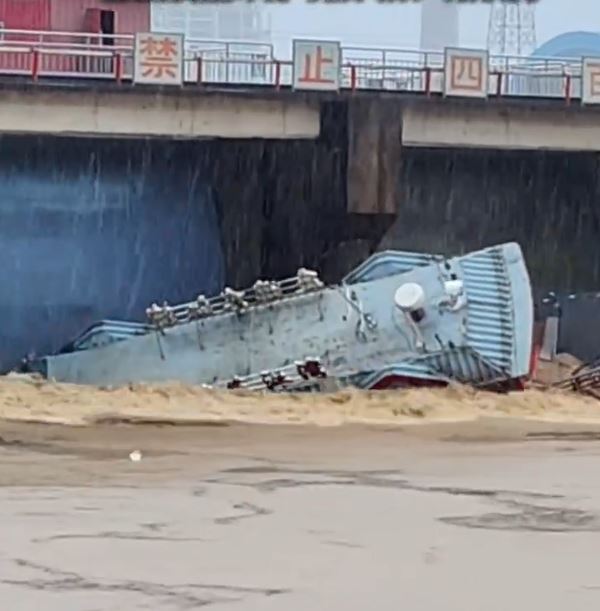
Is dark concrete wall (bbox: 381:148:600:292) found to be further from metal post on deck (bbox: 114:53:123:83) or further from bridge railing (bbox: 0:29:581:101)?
metal post on deck (bbox: 114:53:123:83)

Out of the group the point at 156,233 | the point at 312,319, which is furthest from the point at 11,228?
the point at 312,319

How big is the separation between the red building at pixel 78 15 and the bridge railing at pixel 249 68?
1.68m

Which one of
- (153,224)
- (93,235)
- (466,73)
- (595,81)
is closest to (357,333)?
(466,73)

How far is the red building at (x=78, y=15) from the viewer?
126 feet

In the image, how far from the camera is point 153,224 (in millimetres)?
35781

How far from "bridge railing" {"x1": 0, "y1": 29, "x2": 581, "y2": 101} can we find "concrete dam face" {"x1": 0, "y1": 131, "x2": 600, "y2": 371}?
64.6 inches

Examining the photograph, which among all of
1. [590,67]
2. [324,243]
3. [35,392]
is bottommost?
[35,392]

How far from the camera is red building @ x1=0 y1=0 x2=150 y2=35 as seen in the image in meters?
38.4

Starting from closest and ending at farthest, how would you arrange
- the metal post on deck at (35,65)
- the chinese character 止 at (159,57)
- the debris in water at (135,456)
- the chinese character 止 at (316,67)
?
the debris in water at (135,456), the metal post on deck at (35,65), the chinese character 止 at (159,57), the chinese character 止 at (316,67)

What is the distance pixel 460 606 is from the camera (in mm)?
8258

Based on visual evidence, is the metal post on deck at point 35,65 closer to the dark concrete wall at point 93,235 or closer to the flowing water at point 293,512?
the dark concrete wall at point 93,235

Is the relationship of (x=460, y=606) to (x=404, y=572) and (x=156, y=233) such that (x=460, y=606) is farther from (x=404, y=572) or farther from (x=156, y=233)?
(x=156, y=233)

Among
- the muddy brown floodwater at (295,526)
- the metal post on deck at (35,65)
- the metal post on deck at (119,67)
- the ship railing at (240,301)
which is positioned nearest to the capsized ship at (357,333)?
the ship railing at (240,301)

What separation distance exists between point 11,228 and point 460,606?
27683 millimetres
